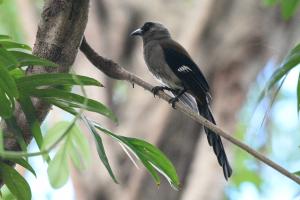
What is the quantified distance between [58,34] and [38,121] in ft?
0.75

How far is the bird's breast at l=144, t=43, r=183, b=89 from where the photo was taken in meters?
3.22

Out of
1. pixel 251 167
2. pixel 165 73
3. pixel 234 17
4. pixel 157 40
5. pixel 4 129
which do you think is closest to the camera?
pixel 4 129

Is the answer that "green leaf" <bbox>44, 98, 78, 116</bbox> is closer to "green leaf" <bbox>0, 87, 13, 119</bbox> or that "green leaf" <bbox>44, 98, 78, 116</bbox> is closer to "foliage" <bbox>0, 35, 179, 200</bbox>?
"foliage" <bbox>0, 35, 179, 200</bbox>

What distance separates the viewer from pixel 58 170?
4.66 ft

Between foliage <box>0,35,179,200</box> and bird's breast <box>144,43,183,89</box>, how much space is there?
150cm

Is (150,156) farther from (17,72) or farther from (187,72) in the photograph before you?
(187,72)

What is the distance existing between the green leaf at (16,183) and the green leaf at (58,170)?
0.59ft

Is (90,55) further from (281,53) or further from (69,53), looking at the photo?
(281,53)

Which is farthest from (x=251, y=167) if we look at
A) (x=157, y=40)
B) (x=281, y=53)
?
(x=157, y=40)

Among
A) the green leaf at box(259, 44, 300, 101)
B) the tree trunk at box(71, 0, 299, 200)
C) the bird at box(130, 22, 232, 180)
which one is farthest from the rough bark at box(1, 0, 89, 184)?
the tree trunk at box(71, 0, 299, 200)

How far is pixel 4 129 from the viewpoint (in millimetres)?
1562

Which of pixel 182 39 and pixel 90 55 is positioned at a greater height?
pixel 182 39

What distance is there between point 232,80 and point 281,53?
73 cm

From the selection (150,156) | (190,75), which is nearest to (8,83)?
(150,156)
